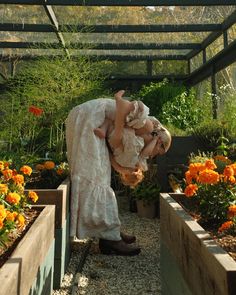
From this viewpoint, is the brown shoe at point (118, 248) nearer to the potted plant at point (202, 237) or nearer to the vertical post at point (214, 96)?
the potted plant at point (202, 237)

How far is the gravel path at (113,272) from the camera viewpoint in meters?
2.54

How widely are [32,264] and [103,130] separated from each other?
5.39ft

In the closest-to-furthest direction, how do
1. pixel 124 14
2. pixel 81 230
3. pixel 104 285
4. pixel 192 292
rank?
pixel 192 292 → pixel 104 285 → pixel 81 230 → pixel 124 14

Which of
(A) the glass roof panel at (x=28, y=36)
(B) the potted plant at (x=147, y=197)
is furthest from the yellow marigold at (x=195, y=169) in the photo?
(A) the glass roof panel at (x=28, y=36)

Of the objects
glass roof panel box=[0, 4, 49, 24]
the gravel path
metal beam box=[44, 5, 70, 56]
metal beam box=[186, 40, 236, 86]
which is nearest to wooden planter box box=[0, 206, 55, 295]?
the gravel path

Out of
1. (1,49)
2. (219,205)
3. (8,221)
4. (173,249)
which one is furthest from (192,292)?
(1,49)

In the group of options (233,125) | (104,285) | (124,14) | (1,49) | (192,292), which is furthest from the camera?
(1,49)

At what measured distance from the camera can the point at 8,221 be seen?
1617mm

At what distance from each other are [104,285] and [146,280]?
29 centimetres

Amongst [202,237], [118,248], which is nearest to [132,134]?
[118,248]

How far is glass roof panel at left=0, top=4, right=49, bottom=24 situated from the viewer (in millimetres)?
5129

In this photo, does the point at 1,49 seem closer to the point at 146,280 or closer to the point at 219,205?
the point at 146,280

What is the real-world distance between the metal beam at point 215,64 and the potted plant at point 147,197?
2031mm

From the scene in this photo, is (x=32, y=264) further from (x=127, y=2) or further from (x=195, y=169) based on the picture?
(x=127, y=2)
